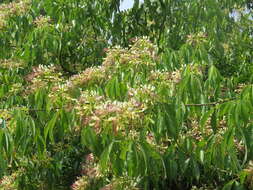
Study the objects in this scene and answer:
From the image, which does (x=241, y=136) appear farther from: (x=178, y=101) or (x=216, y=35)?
(x=216, y=35)

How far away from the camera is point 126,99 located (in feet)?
8.09

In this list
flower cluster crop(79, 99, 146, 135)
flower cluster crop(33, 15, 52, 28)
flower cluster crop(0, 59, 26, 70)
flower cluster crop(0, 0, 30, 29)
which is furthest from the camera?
flower cluster crop(0, 0, 30, 29)

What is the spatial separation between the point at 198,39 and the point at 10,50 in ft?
8.05

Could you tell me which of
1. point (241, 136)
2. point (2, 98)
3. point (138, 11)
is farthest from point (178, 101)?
point (138, 11)

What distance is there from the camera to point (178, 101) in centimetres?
247

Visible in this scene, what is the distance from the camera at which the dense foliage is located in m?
2.25

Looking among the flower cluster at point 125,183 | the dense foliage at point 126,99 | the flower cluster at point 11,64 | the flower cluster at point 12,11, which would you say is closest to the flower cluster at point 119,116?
the dense foliage at point 126,99

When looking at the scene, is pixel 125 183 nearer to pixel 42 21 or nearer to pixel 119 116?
pixel 119 116

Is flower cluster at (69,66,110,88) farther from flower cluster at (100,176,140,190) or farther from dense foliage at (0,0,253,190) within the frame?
flower cluster at (100,176,140,190)

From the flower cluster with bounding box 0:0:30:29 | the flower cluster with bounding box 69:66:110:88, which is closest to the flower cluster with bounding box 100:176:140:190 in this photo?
the flower cluster with bounding box 69:66:110:88

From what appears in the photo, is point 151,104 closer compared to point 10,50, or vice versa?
point 151,104

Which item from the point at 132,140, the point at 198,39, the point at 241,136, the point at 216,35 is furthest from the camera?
the point at 216,35

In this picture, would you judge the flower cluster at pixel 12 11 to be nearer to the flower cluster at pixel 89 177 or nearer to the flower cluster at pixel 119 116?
the flower cluster at pixel 89 177

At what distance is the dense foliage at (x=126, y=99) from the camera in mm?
2248
